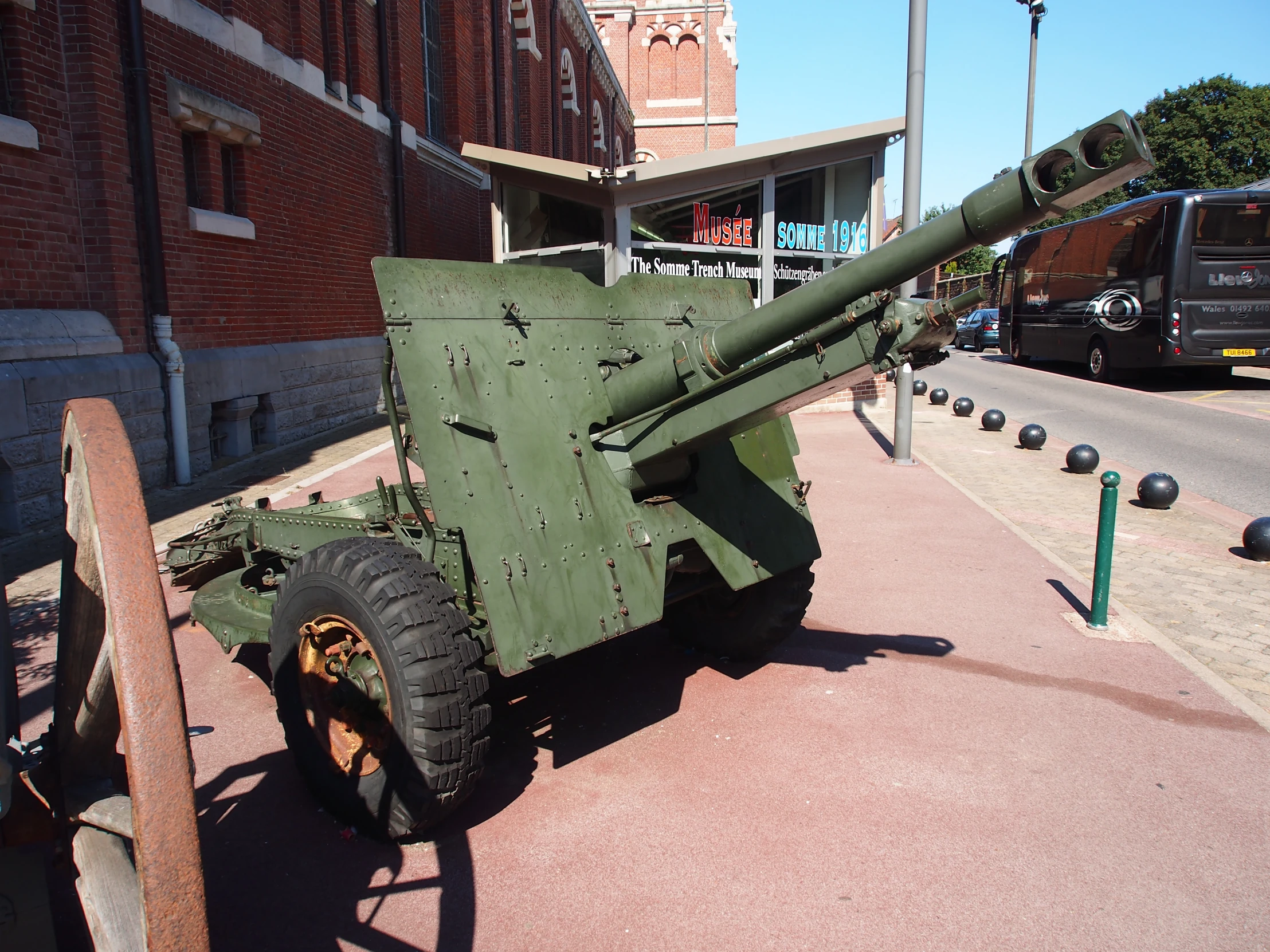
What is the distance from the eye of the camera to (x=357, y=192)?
41.8 feet

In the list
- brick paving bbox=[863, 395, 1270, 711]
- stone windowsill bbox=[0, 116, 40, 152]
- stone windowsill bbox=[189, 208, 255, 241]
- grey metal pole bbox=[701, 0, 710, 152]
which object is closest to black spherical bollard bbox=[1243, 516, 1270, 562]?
brick paving bbox=[863, 395, 1270, 711]

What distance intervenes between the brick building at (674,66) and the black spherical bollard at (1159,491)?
36.1 metres

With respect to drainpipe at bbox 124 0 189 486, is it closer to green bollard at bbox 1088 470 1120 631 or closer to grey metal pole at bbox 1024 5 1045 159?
green bollard at bbox 1088 470 1120 631

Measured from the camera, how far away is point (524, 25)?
22.5 meters

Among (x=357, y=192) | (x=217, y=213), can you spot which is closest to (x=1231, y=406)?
(x=357, y=192)

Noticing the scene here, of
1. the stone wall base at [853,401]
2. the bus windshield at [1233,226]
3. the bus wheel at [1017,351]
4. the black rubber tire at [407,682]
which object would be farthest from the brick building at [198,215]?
the bus wheel at [1017,351]

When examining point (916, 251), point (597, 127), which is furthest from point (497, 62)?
point (916, 251)

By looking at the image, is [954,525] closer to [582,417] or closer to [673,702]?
[673,702]

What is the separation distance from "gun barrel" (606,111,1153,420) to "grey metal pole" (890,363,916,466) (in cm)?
709

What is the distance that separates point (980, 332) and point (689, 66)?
20.7 meters

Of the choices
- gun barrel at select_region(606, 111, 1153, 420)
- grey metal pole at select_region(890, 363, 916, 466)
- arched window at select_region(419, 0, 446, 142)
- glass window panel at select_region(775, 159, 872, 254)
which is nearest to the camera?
gun barrel at select_region(606, 111, 1153, 420)

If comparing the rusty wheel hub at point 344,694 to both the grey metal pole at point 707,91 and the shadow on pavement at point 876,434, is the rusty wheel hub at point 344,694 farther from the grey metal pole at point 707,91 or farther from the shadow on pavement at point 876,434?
the grey metal pole at point 707,91

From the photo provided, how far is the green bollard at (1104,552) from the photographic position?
505 centimetres

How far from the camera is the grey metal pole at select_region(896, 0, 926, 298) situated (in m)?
9.76
